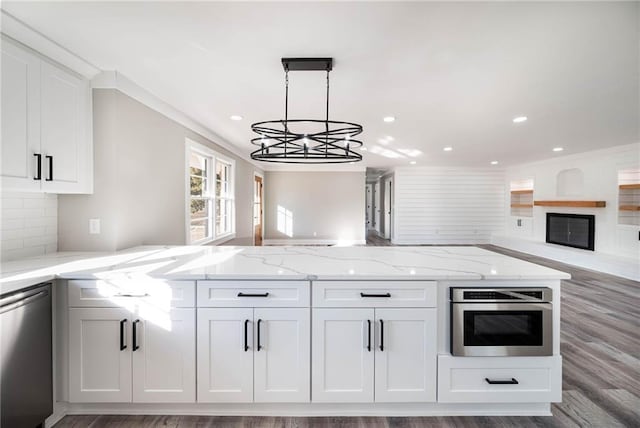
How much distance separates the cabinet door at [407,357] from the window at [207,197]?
111 inches

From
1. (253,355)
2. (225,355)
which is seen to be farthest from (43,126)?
(253,355)

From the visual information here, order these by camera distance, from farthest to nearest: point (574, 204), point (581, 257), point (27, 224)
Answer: point (574, 204) < point (581, 257) < point (27, 224)

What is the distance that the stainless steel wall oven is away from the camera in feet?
6.03

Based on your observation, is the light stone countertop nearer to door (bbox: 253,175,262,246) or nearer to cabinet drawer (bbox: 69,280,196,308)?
cabinet drawer (bbox: 69,280,196,308)

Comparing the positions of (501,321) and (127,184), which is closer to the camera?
(501,321)

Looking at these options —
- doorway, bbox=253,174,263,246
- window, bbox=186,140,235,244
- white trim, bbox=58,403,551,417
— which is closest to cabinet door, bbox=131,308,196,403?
white trim, bbox=58,403,551,417

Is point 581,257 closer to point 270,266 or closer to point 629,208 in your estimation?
point 629,208

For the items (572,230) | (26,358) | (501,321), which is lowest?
(26,358)

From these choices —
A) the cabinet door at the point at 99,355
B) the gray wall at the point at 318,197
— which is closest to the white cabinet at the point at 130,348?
the cabinet door at the point at 99,355

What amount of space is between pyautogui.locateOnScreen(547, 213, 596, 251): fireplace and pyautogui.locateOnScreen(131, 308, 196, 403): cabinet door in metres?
7.88

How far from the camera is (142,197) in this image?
9.48ft

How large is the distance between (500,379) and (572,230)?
675 cm

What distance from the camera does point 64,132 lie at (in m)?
2.20

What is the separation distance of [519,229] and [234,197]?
7.93 metres
